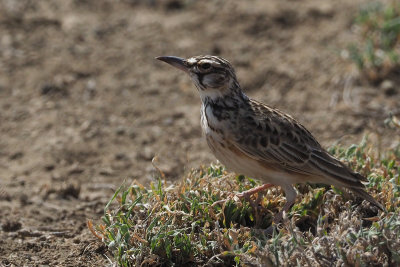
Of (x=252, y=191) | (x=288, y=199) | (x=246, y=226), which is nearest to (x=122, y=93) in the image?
(x=252, y=191)

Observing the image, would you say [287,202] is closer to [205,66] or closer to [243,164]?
[243,164]

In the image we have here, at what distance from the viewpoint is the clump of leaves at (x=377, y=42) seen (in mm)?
9273

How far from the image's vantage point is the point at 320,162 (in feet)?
19.7

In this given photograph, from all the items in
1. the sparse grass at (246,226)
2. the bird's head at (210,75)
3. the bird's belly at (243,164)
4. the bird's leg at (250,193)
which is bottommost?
the sparse grass at (246,226)

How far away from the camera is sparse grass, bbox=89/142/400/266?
5.10 metres

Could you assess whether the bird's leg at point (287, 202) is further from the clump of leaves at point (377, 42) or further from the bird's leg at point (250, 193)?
the clump of leaves at point (377, 42)

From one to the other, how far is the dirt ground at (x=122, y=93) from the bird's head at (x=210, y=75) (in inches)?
29.0

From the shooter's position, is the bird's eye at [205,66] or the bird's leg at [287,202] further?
→ the bird's eye at [205,66]

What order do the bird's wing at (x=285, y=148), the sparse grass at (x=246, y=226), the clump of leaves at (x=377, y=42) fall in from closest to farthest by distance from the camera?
the sparse grass at (x=246, y=226) < the bird's wing at (x=285, y=148) < the clump of leaves at (x=377, y=42)

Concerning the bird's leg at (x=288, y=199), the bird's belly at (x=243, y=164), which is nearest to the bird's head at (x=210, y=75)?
the bird's belly at (x=243, y=164)

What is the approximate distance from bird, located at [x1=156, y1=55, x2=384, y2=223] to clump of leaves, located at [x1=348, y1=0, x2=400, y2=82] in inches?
134

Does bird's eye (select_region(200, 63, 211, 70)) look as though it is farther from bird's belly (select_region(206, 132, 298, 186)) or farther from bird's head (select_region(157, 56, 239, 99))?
bird's belly (select_region(206, 132, 298, 186))

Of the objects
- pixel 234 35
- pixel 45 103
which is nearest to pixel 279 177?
pixel 45 103

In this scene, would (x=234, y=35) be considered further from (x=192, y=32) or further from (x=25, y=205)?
(x=25, y=205)
